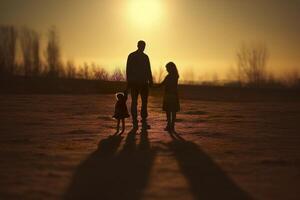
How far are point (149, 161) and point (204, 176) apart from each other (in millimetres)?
1582

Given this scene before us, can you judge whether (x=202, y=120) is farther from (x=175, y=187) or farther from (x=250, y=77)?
(x=250, y=77)

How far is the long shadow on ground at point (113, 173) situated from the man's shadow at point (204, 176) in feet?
2.09

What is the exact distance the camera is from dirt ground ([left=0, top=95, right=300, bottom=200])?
323 inches

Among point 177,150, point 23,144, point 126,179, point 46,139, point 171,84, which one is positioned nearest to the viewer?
point 126,179

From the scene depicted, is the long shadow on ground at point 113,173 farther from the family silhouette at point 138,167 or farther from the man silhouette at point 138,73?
the man silhouette at point 138,73

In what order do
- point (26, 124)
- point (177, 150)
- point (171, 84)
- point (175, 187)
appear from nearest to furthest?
point (175, 187) < point (177, 150) < point (171, 84) < point (26, 124)

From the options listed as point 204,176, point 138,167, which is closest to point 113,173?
point 138,167

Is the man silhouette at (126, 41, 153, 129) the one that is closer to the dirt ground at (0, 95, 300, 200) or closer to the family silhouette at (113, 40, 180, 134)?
the family silhouette at (113, 40, 180, 134)

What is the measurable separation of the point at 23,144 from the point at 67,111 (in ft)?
33.5

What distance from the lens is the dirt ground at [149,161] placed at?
8.21 meters

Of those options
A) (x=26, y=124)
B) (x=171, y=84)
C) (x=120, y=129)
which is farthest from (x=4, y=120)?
(x=171, y=84)

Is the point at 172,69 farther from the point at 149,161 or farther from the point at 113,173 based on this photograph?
the point at 113,173

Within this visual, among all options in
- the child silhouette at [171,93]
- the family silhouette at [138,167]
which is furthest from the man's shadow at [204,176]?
the child silhouette at [171,93]

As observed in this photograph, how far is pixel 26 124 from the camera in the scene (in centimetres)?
1761
